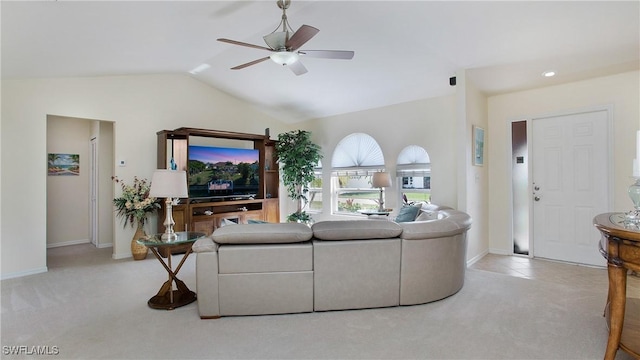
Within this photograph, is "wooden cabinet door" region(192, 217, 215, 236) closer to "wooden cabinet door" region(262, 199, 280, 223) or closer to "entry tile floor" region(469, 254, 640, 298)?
"wooden cabinet door" region(262, 199, 280, 223)

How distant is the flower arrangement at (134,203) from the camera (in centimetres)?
448

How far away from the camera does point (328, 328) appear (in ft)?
7.57

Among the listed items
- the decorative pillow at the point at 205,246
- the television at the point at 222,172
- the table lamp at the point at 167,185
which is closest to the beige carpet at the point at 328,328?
the decorative pillow at the point at 205,246

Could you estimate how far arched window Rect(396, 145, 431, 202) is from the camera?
5.04 meters

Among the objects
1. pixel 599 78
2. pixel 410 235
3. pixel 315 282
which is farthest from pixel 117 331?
pixel 599 78

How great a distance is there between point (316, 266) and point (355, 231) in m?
0.43

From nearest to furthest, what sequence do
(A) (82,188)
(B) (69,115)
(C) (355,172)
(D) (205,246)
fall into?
(D) (205,246) → (B) (69,115) → (A) (82,188) → (C) (355,172)

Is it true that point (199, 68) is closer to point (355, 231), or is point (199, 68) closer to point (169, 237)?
point (169, 237)

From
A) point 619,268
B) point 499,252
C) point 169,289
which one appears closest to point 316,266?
point 169,289

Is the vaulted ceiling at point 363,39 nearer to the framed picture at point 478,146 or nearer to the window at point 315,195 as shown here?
the framed picture at point 478,146

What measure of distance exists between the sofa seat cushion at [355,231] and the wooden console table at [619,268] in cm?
129

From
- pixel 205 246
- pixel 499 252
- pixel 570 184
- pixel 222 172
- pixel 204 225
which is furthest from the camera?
pixel 222 172

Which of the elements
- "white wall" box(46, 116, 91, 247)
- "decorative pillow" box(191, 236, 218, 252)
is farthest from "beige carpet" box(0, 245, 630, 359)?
"white wall" box(46, 116, 91, 247)

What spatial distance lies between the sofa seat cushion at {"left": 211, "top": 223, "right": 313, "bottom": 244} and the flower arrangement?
2452 mm
